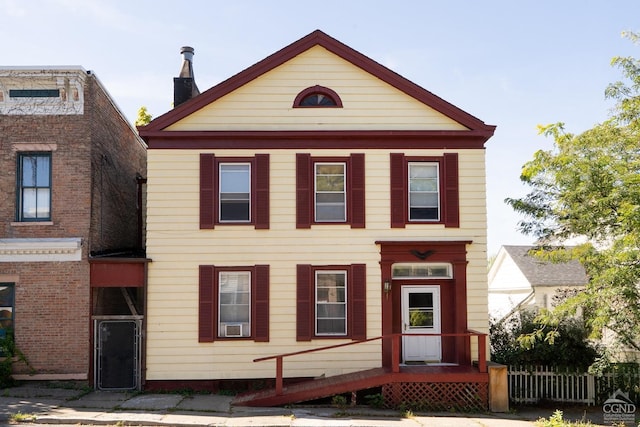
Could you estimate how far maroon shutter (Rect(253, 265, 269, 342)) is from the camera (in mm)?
15750

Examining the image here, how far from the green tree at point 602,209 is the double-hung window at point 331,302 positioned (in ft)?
15.0

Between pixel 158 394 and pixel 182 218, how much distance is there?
4.28 m

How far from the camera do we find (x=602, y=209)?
1411 centimetres

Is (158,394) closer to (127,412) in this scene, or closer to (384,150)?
(127,412)

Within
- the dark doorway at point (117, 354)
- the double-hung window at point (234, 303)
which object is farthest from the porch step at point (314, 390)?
the dark doorway at point (117, 354)

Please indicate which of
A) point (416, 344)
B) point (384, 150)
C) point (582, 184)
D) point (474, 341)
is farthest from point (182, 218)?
point (582, 184)

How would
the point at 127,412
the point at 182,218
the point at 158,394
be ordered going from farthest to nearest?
the point at 182,218 → the point at 158,394 → the point at 127,412

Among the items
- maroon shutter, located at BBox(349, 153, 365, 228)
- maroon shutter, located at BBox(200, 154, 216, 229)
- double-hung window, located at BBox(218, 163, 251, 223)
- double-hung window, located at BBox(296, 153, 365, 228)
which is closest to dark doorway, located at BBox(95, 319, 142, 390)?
maroon shutter, located at BBox(200, 154, 216, 229)

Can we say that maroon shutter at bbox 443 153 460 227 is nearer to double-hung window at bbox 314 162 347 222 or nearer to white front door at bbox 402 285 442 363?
white front door at bbox 402 285 442 363

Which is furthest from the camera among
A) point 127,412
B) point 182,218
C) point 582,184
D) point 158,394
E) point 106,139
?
point 106,139

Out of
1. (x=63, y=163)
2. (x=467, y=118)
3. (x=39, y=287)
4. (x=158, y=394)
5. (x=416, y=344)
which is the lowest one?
(x=158, y=394)

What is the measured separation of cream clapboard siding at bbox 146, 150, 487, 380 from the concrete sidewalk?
1244 millimetres

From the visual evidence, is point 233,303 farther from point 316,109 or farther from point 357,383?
point 316,109

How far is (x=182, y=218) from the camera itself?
1599 centimetres
